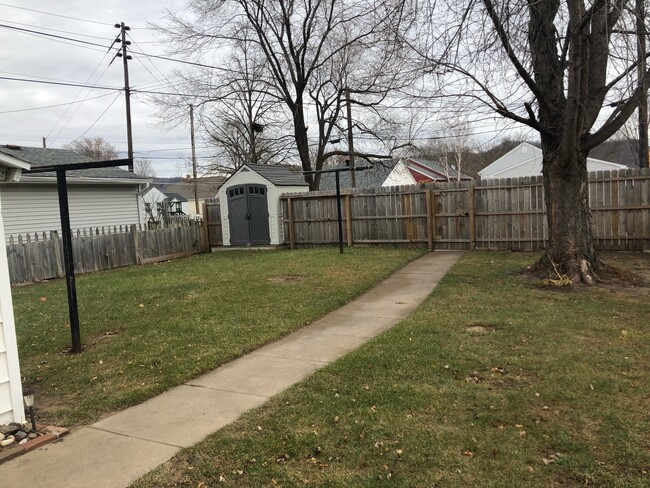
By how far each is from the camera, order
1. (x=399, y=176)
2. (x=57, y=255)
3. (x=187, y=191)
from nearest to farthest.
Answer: (x=57, y=255)
(x=399, y=176)
(x=187, y=191)

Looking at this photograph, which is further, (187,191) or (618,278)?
(187,191)

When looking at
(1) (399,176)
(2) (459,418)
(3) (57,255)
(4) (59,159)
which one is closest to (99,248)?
(3) (57,255)

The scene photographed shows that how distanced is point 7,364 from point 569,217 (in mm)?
8595

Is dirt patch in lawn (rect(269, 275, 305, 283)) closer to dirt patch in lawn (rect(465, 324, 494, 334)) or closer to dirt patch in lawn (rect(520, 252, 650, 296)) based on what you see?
dirt patch in lawn (rect(520, 252, 650, 296))

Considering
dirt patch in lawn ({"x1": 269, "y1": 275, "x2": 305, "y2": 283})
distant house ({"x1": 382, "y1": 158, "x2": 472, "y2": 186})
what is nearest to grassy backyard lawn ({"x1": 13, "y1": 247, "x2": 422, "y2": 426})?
dirt patch in lawn ({"x1": 269, "y1": 275, "x2": 305, "y2": 283})

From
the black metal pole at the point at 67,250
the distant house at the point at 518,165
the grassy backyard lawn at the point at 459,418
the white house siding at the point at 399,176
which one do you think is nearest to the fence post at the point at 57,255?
the black metal pole at the point at 67,250

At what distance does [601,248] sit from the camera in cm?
1288

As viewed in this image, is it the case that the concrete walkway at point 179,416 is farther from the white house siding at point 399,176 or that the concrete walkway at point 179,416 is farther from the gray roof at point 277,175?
the white house siding at point 399,176

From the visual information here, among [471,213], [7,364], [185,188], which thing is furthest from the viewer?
[185,188]

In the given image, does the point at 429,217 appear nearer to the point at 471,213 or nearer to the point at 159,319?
the point at 471,213

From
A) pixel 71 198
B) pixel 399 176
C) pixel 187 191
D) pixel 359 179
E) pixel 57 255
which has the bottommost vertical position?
pixel 57 255

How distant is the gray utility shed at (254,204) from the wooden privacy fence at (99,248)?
1497 millimetres

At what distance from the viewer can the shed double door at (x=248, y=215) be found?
688 inches

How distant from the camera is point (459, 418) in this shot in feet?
12.5
